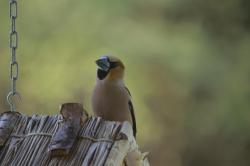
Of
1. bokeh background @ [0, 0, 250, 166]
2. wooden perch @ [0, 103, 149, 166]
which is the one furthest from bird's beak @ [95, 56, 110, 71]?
bokeh background @ [0, 0, 250, 166]

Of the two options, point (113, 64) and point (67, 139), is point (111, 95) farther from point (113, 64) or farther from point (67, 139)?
point (67, 139)

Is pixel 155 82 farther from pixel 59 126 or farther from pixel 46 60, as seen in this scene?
pixel 59 126

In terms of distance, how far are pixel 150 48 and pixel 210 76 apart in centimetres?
27

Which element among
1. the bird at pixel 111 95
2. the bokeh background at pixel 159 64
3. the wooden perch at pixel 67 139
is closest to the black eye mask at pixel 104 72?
the bird at pixel 111 95

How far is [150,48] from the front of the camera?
234 cm

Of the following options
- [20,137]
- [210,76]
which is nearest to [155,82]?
[210,76]

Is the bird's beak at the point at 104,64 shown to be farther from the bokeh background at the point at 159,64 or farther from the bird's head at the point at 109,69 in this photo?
the bokeh background at the point at 159,64

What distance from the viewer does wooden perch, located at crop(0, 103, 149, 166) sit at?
0.90 meters

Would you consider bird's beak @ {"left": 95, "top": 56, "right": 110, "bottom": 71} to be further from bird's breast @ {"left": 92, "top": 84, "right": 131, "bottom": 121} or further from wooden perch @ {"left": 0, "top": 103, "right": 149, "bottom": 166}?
wooden perch @ {"left": 0, "top": 103, "right": 149, "bottom": 166}

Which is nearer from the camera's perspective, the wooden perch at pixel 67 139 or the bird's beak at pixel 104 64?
the wooden perch at pixel 67 139

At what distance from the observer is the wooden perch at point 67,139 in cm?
90

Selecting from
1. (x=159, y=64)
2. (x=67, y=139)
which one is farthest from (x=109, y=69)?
(x=159, y=64)

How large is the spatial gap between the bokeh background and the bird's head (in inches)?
37.0

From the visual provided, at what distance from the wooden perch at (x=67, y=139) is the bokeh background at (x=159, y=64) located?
4.14 ft
